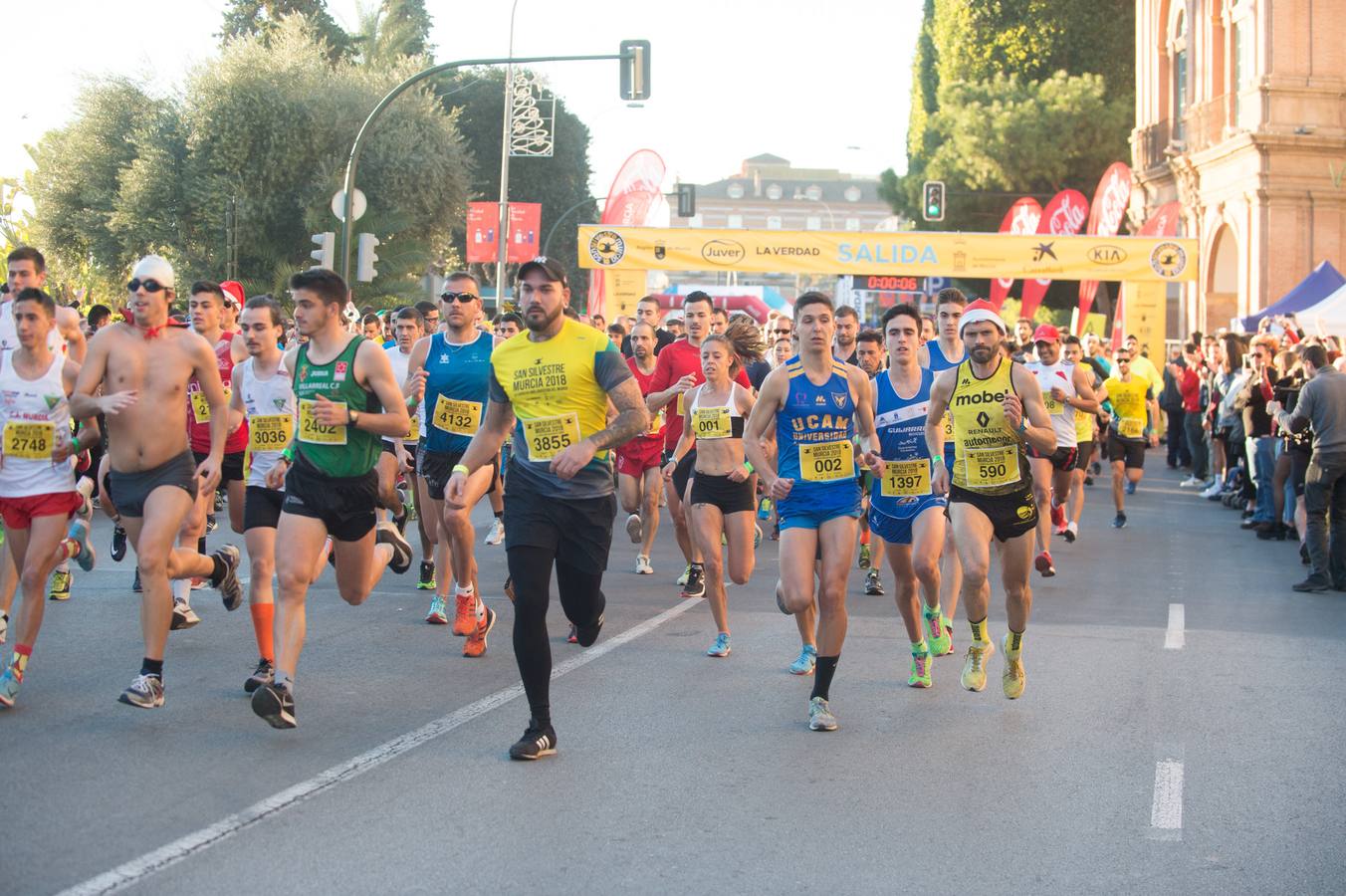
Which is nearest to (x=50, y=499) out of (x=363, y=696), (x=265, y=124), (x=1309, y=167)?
(x=363, y=696)

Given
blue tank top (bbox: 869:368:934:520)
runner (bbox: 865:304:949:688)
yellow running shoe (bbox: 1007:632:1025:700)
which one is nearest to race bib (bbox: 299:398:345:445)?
runner (bbox: 865:304:949:688)

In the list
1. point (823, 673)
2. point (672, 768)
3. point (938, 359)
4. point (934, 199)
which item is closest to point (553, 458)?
point (672, 768)

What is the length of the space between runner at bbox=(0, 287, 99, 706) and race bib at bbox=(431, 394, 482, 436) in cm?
244

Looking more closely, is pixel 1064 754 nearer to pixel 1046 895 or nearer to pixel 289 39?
pixel 1046 895

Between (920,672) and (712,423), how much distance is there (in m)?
2.27

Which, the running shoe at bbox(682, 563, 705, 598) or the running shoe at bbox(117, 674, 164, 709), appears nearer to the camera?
the running shoe at bbox(117, 674, 164, 709)

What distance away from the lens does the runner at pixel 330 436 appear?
23.9 feet

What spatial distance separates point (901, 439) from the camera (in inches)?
363

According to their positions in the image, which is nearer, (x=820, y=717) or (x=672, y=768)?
(x=672, y=768)

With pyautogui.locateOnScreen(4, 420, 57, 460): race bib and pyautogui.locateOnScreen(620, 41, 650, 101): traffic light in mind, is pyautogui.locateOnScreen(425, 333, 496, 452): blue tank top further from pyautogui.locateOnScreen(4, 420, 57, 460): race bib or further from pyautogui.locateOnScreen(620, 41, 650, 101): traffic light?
pyautogui.locateOnScreen(620, 41, 650, 101): traffic light

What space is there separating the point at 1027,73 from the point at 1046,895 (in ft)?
185

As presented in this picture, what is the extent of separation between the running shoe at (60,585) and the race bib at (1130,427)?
12799 mm

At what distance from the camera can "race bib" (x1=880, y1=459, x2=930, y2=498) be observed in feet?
29.7

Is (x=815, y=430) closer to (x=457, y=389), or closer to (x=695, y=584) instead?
(x=457, y=389)
